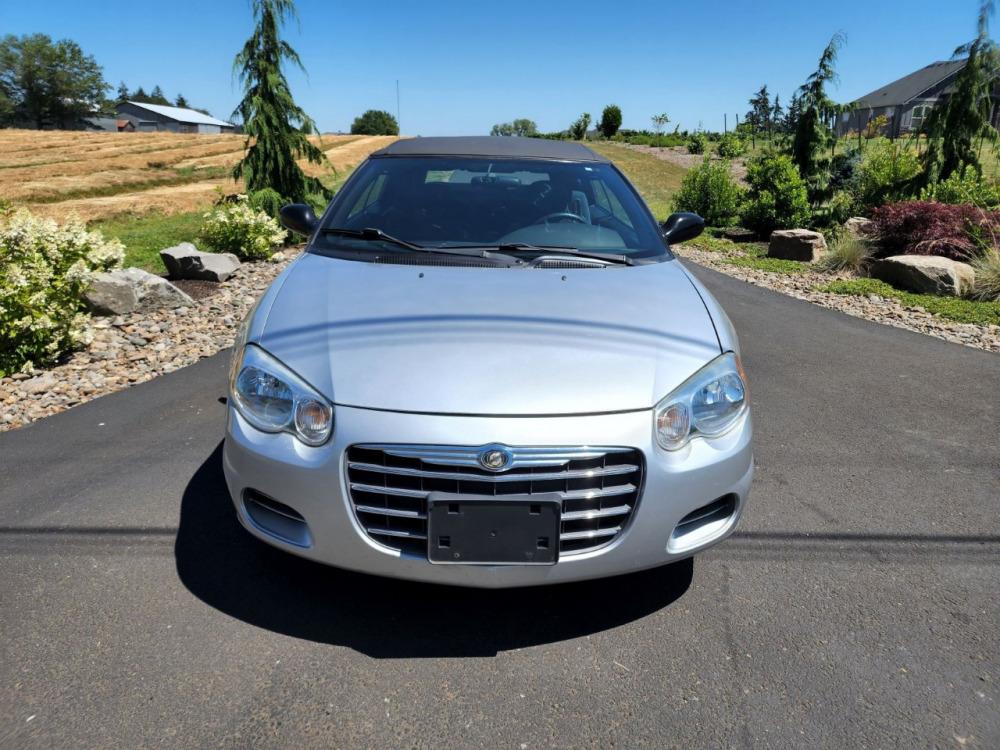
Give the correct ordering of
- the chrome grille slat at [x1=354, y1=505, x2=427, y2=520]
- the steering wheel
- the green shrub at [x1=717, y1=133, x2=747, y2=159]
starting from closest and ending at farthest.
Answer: the chrome grille slat at [x1=354, y1=505, x2=427, y2=520], the steering wheel, the green shrub at [x1=717, y1=133, x2=747, y2=159]

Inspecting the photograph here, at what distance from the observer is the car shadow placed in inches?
88.9

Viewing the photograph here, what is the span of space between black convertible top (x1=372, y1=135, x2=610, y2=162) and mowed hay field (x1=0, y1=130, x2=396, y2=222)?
5.62 m

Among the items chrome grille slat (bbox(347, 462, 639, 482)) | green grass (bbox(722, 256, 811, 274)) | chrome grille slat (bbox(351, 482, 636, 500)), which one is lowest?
green grass (bbox(722, 256, 811, 274))

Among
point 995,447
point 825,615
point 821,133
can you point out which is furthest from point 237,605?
point 821,133

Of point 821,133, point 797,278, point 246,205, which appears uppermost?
point 821,133

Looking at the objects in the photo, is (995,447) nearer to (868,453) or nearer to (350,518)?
(868,453)

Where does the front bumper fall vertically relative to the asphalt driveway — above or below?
above

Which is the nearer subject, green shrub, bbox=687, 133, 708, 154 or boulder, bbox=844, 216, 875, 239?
boulder, bbox=844, 216, 875, 239

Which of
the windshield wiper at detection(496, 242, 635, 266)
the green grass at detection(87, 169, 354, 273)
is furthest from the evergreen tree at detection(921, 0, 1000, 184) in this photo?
the windshield wiper at detection(496, 242, 635, 266)

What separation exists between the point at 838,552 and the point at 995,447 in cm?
183

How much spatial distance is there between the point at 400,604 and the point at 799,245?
10.7m

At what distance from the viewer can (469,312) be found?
8.08 ft

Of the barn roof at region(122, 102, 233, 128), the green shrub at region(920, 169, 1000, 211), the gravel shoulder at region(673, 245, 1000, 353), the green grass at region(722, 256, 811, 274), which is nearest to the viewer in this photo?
the gravel shoulder at region(673, 245, 1000, 353)

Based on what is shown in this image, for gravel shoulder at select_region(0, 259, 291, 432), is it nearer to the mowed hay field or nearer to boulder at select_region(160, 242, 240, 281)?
boulder at select_region(160, 242, 240, 281)
